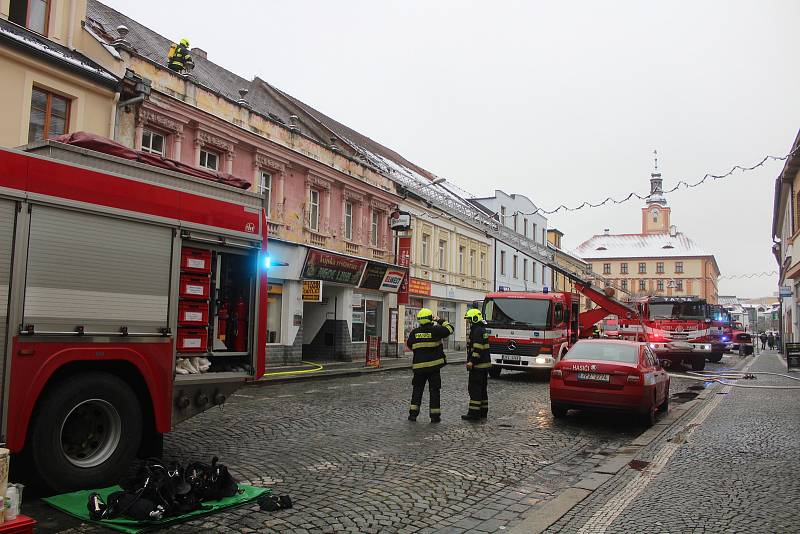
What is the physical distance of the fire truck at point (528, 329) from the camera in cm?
1775

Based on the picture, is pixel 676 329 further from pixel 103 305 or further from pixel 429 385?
pixel 103 305

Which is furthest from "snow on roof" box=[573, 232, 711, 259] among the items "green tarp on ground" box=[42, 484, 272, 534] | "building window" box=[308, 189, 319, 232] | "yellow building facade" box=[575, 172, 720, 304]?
"green tarp on ground" box=[42, 484, 272, 534]

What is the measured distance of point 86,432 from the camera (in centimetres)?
578

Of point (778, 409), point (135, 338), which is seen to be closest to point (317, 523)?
point (135, 338)

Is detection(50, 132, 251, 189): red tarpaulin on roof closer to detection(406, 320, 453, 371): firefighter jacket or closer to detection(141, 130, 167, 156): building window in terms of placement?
detection(406, 320, 453, 371): firefighter jacket

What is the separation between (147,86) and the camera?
1614 centimetres

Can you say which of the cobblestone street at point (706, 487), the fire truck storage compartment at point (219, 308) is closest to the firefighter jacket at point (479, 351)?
the cobblestone street at point (706, 487)

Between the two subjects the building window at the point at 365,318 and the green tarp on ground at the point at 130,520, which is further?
the building window at the point at 365,318

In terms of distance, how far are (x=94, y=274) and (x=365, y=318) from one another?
21.0 m

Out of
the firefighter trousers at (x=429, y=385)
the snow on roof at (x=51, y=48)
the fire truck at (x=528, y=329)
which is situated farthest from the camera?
the fire truck at (x=528, y=329)

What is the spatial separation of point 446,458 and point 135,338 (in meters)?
3.84

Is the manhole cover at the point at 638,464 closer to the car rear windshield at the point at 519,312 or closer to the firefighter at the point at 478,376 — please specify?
the firefighter at the point at 478,376

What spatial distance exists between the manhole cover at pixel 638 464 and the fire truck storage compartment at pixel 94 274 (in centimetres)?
560

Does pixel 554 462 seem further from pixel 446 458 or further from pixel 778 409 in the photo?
pixel 778 409
